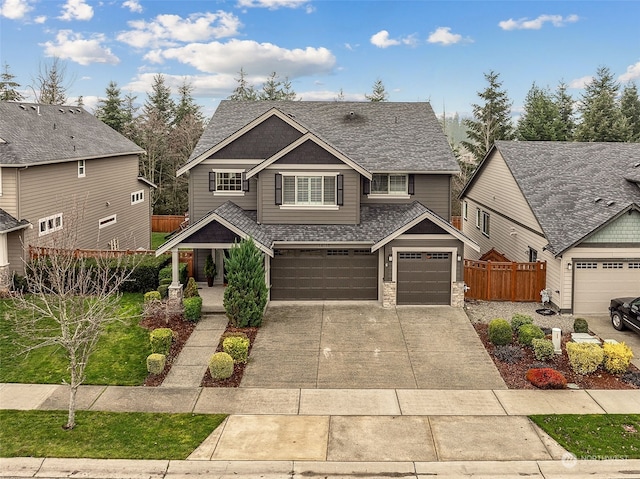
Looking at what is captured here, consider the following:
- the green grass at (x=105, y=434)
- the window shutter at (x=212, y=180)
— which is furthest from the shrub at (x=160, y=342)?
the window shutter at (x=212, y=180)

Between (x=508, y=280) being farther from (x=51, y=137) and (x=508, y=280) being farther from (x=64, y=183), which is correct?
(x=51, y=137)

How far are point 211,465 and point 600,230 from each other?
51.6ft

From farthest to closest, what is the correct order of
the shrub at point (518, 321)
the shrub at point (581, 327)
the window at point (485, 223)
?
the window at point (485, 223) → the shrub at point (518, 321) → the shrub at point (581, 327)

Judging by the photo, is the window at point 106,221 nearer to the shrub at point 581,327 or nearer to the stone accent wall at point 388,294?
the stone accent wall at point 388,294

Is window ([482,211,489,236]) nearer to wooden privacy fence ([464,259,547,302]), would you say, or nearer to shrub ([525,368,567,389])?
wooden privacy fence ([464,259,547,302])

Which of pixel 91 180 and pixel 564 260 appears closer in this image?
pixel 564 260

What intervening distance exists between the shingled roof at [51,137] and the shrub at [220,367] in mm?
13014

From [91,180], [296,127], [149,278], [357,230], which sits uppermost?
[296,127]

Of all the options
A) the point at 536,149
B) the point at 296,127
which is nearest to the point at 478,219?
the point at 536,149

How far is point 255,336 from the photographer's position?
17625mm

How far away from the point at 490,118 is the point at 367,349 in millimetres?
39125

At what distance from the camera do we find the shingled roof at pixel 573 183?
66.1 ft

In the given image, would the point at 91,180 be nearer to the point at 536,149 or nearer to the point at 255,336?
the point at 255,336

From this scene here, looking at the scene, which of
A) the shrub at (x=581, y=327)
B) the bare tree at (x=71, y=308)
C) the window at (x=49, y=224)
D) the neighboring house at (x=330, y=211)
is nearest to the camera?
the bare tree at (x=71, y=308)
